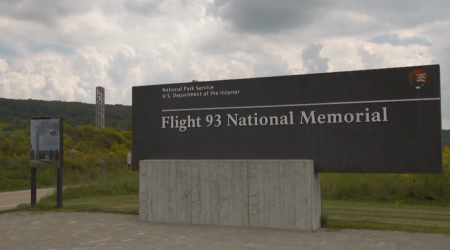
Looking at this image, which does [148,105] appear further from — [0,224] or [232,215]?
[0,224]

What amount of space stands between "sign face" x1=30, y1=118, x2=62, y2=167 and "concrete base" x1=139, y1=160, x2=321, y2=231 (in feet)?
10.1

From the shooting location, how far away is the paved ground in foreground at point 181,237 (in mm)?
8688

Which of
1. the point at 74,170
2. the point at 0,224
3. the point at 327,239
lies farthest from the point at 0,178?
the point at 327,239

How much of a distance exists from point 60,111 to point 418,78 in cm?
9509

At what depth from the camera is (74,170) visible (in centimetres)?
3222

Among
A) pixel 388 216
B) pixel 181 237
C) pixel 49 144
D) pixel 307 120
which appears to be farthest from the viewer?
pixel 49 144

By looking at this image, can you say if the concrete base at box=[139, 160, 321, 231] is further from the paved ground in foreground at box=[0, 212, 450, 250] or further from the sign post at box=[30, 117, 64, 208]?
the sign post at box=[30, 117, 64, 208]

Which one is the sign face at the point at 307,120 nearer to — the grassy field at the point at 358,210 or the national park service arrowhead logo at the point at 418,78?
the national park service arrowhead logo at the point at 418,78

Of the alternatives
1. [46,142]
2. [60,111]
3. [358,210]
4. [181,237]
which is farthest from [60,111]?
[181,237]

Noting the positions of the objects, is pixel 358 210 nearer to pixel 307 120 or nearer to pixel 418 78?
pixel 307 120

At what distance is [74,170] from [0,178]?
5901 mm

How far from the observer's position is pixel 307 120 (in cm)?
1068

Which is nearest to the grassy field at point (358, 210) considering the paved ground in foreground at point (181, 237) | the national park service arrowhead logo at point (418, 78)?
the paved ground in foreground at point (181, 237)

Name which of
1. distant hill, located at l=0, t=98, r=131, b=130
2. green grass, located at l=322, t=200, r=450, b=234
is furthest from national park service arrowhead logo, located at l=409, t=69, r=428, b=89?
distant hill, located at l=0, t=98, r=131, b=130
